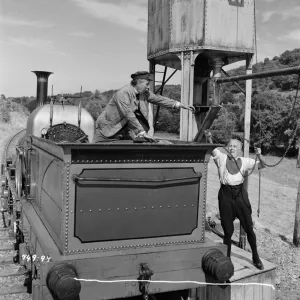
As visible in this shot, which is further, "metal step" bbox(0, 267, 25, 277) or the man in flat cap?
"metal step" bbox(0, 267, 25, 277)

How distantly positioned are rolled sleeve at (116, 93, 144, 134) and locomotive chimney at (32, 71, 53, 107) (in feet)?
18.3

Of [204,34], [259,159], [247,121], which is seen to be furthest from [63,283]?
[204,34]

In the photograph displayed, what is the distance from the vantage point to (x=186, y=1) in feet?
31.7

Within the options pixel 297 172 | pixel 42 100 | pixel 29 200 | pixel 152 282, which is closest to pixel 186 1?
pixel 42 100

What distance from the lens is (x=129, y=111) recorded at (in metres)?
3.94

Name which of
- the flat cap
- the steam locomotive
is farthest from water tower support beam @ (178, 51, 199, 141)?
the steam locomotive

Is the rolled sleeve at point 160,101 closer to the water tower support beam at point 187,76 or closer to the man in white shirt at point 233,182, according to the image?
the man in white shirt at point 233,182

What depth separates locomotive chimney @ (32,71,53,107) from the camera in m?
9.12

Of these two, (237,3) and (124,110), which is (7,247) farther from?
(237,3)

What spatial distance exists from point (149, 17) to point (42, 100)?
4.29 metres

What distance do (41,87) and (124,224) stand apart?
653 cm

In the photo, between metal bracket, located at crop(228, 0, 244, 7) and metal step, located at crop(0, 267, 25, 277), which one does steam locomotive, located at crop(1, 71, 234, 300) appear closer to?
metal step, located at crop(0, 267, 25, 277)

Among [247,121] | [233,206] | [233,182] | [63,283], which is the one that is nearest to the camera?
[63,283]

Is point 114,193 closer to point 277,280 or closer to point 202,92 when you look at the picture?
point 277,280
